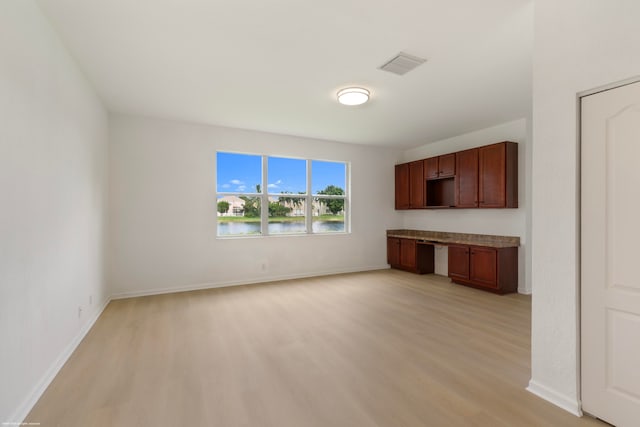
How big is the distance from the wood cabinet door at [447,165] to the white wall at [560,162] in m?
3.57

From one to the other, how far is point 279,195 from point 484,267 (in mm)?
3769

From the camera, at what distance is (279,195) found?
18.9 feet

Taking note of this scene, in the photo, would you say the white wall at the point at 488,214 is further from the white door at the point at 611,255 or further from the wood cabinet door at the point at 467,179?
the white door at the point at 611,255

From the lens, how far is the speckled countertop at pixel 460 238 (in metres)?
4.86

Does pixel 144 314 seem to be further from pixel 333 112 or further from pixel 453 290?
pixel 453 290

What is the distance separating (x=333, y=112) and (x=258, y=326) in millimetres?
3093

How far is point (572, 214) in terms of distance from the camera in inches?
74.9

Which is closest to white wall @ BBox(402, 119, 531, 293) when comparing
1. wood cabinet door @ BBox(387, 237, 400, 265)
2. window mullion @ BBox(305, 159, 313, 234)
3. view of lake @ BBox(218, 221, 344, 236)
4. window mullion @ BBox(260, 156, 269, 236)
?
wood cabinet door @ BBox(387, 237, 400, 265)

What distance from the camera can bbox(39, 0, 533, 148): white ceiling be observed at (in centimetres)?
222

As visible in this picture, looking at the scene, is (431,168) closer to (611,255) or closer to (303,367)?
(611,255)

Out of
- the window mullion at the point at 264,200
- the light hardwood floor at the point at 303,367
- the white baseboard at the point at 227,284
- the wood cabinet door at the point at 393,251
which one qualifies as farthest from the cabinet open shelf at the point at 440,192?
the window mullion at the point at 264,200

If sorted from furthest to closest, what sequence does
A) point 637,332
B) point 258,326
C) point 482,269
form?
point 482,269, point 258,326, point 637,332

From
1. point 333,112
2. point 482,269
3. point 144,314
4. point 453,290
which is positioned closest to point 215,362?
point 144,314

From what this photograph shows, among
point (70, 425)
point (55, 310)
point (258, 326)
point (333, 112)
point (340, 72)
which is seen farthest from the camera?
point (333, 112)
